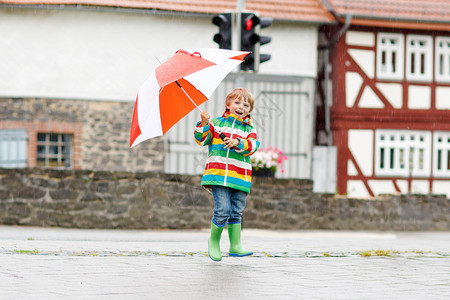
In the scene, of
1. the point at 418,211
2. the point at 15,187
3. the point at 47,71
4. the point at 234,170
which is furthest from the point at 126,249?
the point at 47,71

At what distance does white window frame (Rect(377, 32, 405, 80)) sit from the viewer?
23250mm

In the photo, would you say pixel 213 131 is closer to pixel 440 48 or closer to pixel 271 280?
pixel 271 280

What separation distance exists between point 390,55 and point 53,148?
8.60 m

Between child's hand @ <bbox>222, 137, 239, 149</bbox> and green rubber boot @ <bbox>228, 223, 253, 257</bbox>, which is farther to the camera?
green rubber boot @ <bbox>228, 223, 253, 257</bbox>

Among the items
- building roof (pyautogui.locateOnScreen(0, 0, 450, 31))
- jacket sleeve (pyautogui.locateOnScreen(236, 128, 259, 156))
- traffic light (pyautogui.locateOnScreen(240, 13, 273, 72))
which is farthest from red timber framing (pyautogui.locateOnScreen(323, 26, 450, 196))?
jacket sleeve (pyautogui.locateOnScreen(236, 128, 259, 156))

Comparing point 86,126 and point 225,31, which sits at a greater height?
point 225,31

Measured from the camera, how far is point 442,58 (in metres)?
24.0

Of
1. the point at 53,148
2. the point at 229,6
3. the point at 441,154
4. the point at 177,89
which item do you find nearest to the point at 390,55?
the point at 441,154

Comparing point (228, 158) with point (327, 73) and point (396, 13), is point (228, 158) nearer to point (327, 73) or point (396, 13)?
point (327, 73)

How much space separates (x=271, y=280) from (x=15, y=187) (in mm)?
8120

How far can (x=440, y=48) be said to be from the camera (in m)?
23.9

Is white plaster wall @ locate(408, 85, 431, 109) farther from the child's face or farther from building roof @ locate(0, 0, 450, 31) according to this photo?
the child's face

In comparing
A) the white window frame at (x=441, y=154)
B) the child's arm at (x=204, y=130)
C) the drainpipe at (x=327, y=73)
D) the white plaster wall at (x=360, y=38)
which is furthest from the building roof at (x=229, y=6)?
the child's arm at (x=204, y=130)

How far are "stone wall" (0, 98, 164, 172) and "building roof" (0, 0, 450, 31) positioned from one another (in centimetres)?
229
